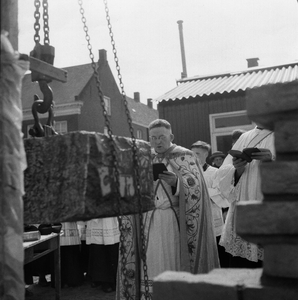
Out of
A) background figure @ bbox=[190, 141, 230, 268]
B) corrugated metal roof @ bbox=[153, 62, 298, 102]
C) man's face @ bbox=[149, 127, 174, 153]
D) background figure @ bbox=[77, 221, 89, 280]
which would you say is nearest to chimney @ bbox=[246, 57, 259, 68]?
corrugated metal roof @ bbox=[153, 62, 298, 102]

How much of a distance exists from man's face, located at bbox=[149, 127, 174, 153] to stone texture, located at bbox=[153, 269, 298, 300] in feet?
8.25

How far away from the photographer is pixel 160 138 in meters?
4.15

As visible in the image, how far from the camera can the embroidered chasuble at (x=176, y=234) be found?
3.82 meters

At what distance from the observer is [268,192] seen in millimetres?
1538

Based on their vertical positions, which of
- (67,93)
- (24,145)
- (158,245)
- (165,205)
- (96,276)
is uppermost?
(67,93)

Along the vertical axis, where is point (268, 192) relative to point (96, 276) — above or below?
above

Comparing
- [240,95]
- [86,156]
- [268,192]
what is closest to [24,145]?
[86,156]

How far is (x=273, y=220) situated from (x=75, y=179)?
76 cm

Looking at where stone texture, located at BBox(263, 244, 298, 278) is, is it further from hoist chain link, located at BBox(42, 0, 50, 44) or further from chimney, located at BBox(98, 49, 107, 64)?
chimney, located at BBox(98, 49, 107, 64)

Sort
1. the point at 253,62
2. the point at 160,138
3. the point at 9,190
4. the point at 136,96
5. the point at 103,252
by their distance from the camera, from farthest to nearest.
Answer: the point at 136,96 < the point at 253,62 < the point at 103,252 < the point at 160,138 < the point at 9,190

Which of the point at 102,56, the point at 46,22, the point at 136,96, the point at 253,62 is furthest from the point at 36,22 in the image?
the point at 136,96

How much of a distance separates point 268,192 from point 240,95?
9.10 metres

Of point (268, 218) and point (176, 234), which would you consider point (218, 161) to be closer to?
point (176, 234)

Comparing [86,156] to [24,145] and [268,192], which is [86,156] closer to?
[24,145]
